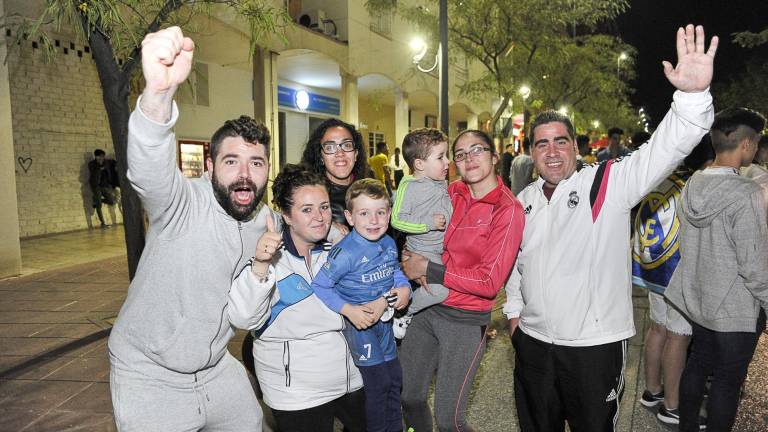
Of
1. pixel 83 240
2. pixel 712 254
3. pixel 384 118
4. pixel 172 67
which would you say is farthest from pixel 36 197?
pixel 384 118

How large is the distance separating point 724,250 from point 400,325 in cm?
204

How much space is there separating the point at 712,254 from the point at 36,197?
1324cm

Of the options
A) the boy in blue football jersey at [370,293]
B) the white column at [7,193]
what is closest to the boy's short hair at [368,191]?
the boy in blue football jersey at [370,293]

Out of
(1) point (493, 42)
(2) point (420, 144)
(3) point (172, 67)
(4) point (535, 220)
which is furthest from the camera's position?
(1) point (493, 42)

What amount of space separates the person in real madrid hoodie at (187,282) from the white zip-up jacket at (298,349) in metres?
0.27

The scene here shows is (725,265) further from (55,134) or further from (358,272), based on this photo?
(55,134)

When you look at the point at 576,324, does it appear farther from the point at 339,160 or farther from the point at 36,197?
the point at 36,197

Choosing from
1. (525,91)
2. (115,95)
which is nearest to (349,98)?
(525,91)

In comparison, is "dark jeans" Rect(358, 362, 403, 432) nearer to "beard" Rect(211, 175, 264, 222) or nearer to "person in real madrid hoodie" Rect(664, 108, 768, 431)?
"beard" Rect(211, 175, 264, 222)

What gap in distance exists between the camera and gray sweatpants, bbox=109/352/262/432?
2.08 meters

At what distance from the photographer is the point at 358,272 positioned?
2.69m

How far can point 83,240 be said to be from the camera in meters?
11.6

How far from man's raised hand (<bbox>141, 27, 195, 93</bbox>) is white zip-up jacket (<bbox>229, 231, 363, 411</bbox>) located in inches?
39.5

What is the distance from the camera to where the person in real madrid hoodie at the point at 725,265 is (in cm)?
305
